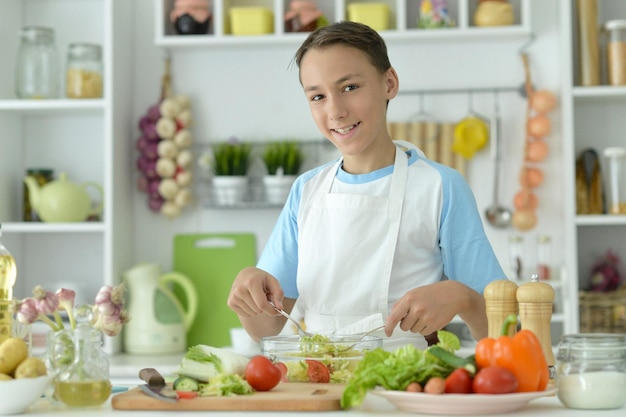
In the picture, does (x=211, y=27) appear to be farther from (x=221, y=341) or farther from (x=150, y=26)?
(x=221, y=341)

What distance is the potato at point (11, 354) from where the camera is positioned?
1.20 metres

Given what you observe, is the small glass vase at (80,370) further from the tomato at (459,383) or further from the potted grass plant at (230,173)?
the potted grass plant at (230,173)

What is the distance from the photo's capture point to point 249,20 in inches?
120

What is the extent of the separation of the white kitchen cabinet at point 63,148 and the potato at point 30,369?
1881 millimetres

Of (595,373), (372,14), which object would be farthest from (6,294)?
(372,14)

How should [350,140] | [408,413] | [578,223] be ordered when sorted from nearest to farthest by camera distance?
[408,413], [350,140], [578,223]

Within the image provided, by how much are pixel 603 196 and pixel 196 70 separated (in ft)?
4.61

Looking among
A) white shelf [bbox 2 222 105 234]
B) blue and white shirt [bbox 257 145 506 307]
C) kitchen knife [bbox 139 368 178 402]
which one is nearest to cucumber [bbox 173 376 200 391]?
kitchen knife [bbox 139 368 178 402]

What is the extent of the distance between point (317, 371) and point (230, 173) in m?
1.84

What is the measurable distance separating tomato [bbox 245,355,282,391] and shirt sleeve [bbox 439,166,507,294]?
0.55 metres

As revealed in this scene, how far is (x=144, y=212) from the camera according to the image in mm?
3248

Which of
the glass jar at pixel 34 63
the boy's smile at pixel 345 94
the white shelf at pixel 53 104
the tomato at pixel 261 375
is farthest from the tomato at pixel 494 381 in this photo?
the glass jar at pixel 34 63

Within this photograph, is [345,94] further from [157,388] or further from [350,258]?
[157,388]

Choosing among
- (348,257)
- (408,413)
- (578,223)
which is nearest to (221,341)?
(578,223)
